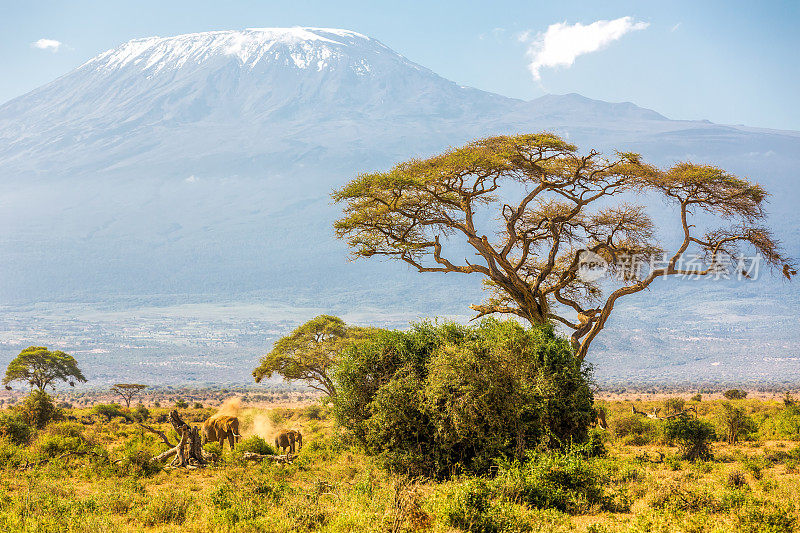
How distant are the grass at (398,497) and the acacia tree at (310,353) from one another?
16631 millimetres

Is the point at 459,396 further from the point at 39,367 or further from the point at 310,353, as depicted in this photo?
the point at 39,367

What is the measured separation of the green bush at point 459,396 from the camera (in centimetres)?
1225

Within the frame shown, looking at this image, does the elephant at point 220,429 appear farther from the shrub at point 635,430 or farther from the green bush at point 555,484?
the green bush at point 555,484

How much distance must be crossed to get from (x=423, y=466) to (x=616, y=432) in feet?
39.6

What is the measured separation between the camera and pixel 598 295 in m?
22.9

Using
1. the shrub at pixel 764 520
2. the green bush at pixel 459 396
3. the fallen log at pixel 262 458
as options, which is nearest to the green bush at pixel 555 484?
the green bush at pixel 459 396

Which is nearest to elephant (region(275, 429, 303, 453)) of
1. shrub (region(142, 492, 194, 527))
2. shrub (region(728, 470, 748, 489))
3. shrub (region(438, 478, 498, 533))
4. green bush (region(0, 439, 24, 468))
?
green bush (region(0, 439, 24, 468))

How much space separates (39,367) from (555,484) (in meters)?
46.0

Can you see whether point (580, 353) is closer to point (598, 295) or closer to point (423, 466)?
point (598, 295)

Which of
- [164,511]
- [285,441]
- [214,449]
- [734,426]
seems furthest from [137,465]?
[734,426]

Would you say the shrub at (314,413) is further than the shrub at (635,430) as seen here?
Yes

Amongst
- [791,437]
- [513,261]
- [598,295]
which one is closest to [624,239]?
[598,295]

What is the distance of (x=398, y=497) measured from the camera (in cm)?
955

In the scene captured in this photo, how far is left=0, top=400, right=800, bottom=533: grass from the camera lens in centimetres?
909
